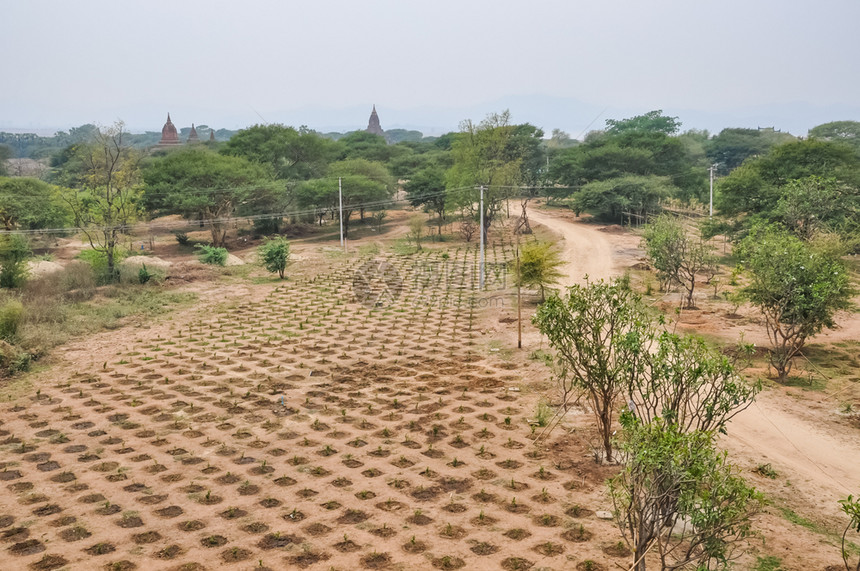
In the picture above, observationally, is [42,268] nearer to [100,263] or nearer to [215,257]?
[100,263]

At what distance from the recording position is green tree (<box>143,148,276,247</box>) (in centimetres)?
3572

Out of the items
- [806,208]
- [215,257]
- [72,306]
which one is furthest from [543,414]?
[215,257]

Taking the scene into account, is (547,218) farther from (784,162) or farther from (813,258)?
(813,258)

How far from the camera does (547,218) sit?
44.6 meters

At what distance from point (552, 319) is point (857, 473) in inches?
216

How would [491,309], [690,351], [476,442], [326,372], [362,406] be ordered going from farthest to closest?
[491,309] → [326,372] → [362,406] → [476,442] → [690,351]

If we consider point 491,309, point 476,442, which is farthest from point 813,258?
point 491,309

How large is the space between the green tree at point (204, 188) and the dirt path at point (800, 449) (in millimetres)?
28944

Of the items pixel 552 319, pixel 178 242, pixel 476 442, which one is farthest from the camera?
pixel 178 242

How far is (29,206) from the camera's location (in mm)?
36188

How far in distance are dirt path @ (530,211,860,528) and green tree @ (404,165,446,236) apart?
27653 millimetres

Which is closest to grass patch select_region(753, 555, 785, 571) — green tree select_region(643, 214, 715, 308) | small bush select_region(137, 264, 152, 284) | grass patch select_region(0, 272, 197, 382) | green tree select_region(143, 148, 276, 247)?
green tree select_region(643, 214, 715, 308)

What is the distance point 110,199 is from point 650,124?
2498 inches

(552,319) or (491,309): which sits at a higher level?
(552,319)
